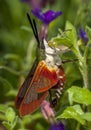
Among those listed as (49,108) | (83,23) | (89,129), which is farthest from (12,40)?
(89,129)

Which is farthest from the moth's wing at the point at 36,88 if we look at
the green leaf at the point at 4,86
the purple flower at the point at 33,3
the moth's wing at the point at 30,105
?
the purple flower at the point at 33,3

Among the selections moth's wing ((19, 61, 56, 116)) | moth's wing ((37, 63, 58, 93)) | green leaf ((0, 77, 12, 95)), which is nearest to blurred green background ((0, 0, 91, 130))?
green leaf ((0, 77, 12, 95))

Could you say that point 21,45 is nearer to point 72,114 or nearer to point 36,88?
point 36,88

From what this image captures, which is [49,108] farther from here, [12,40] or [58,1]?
[58,1]

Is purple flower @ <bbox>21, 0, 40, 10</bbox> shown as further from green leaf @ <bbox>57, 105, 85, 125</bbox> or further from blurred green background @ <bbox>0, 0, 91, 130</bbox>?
green leaf @ <bbox>57, 105, 85, 125</bbox>

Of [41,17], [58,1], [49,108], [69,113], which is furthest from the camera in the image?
[58,1]

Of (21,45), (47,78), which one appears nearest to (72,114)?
(47,78)
